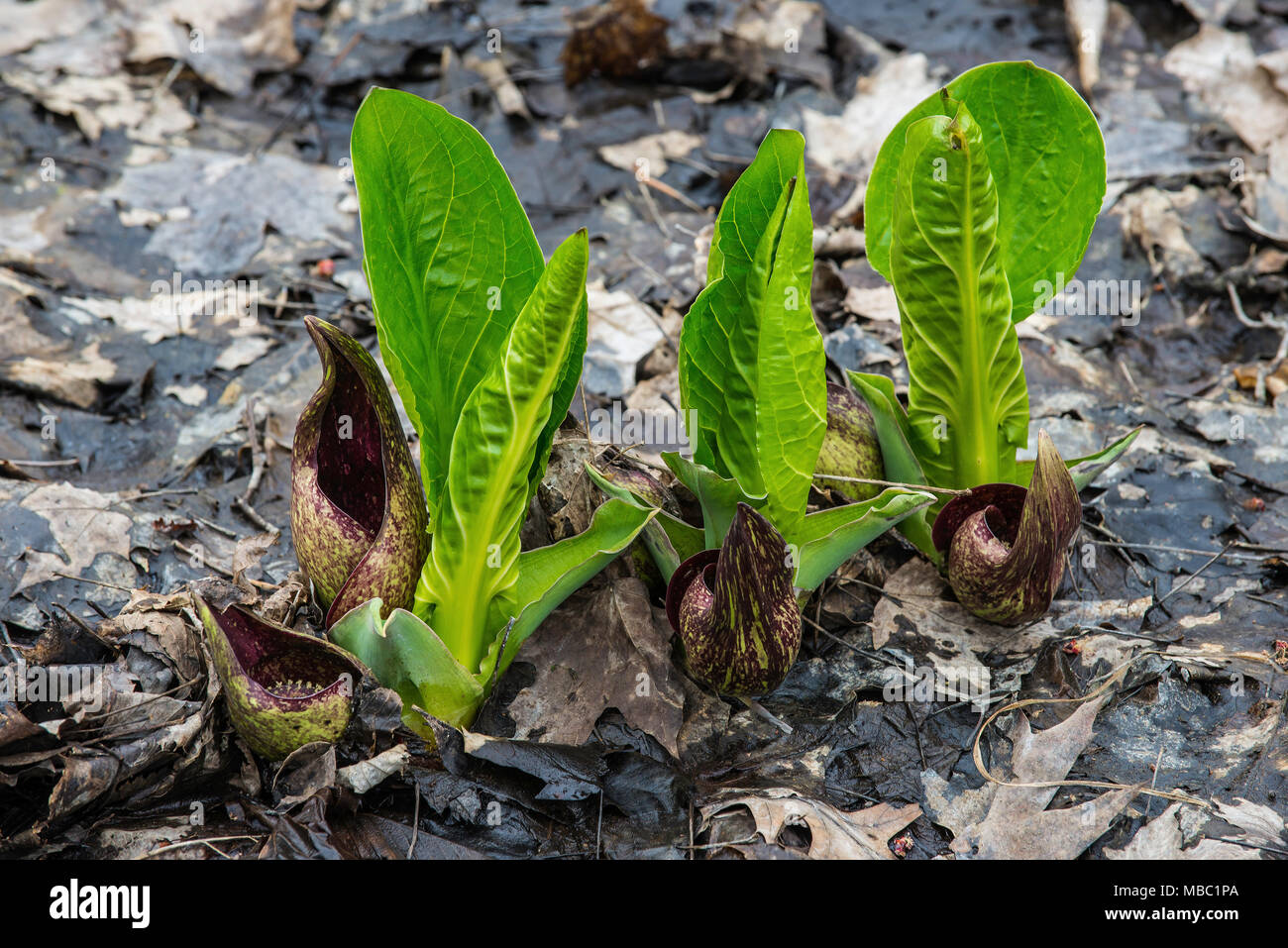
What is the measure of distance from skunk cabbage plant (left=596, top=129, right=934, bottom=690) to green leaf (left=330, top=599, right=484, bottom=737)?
564mm

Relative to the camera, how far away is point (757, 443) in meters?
2.44

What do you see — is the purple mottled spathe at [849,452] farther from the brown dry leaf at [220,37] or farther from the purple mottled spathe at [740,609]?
the brown dry leaf at [220,37]

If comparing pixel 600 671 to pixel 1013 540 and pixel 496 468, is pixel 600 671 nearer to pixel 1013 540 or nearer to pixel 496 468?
pixel 496 468

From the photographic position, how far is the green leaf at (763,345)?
224cm

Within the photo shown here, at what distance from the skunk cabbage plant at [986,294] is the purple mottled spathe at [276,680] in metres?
1.62

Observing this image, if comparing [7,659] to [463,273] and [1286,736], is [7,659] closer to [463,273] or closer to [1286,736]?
[463,273]

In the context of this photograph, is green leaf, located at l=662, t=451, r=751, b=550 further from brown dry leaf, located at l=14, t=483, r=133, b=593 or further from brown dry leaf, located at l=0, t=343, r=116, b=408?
brown dry leaf, located at l=0, t=343, r=116, b=408

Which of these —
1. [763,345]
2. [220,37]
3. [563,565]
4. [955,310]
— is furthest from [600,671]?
[220,37]

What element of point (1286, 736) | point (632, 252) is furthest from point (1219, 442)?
point (632, 252)

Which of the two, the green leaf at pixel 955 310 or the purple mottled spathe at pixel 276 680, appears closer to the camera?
the purple mottled spathe at pixel 276 680

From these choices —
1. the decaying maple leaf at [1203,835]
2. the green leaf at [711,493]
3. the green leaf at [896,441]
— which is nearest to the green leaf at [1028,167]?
the green leaf at [896,441]

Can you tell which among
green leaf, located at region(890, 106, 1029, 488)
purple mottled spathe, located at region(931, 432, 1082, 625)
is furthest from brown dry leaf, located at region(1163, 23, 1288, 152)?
purple mottled spathe, located at region(931, 432, 1082, 625)

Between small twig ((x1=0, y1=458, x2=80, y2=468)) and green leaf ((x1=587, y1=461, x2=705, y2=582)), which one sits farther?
small twig ((x1=0, y1=458, x2=80, y2=468))

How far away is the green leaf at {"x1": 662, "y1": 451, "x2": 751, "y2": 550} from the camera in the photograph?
2.47 meters
